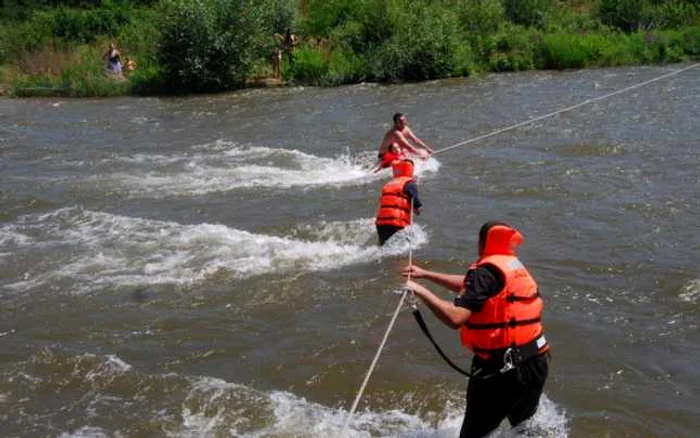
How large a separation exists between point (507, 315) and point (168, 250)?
6978 millimetres

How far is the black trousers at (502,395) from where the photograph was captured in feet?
16.8

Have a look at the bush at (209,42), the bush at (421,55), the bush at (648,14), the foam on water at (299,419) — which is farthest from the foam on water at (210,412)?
the bush at (648,14)

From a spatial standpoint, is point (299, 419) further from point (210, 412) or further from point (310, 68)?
point (310, 68)

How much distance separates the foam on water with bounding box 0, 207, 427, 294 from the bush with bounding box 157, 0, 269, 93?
736 inches

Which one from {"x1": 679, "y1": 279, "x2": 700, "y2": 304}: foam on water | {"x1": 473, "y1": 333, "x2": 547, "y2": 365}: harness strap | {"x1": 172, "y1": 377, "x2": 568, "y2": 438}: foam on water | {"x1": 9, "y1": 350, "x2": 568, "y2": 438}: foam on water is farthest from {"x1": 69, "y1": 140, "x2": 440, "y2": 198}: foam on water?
{"x1": 473, "y1": 333, "x2": 547, "y2": 365}: harness strap

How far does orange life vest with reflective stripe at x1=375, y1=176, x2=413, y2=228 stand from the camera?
395 inches

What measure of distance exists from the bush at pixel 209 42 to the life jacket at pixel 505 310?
26696 mm

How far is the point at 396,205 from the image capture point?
10.0 m

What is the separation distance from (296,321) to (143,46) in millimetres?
30654

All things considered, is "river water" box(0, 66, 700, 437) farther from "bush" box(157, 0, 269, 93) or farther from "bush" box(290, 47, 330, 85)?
"bush" box(290, 47, 330, 85)

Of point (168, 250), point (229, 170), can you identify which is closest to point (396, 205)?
point (168, 250)

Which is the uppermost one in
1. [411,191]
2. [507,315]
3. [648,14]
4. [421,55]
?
[648,14]

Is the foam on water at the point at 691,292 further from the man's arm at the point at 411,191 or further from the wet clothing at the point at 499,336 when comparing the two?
the wet clothing at the point at 499,336

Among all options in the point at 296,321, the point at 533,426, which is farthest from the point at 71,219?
the point at 533,426
